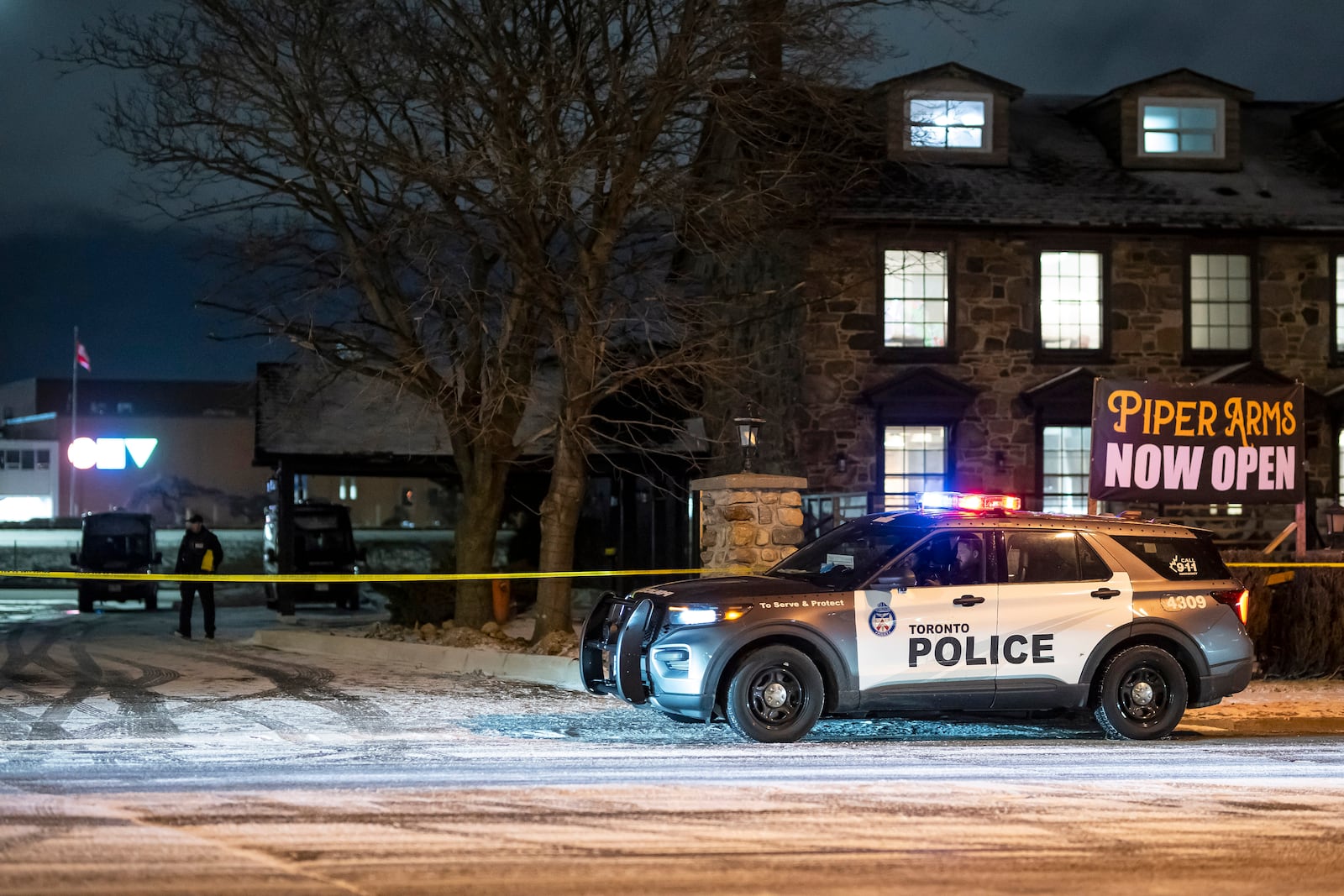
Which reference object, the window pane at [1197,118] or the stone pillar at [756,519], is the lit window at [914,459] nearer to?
the window pane at [1197,118]

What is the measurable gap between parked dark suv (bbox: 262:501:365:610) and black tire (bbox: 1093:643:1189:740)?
20441 mm

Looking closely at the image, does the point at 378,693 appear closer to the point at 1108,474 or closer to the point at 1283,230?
the point at 1108,474

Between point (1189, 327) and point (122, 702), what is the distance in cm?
1670

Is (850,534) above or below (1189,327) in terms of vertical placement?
below

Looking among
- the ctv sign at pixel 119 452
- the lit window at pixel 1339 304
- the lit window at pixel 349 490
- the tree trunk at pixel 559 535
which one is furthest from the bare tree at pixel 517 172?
the lit window at pixel 349 490

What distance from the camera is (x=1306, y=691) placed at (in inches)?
561

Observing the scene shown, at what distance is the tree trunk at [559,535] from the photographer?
17859mm

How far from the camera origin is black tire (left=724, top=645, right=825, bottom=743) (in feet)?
34.7

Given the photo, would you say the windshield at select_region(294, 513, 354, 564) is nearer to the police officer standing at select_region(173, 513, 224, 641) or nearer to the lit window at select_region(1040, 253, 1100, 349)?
the police officer standing at select_region(173, 513, 224, 641)

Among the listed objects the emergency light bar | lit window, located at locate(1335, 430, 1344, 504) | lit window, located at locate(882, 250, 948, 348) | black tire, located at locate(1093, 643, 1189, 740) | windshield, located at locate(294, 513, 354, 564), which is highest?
lit window, located at locate(882, 250, 948, 348)

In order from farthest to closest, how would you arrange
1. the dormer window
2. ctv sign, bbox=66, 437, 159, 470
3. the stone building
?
ctv sign, bbox=66, 437, 159, 470, the dormer window, the stone building

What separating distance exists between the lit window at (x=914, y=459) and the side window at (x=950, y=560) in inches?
455

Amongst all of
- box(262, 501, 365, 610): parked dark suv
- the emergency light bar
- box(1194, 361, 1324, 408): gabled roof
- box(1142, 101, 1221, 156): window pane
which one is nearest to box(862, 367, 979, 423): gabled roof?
box(1194, 361, 1324, 408): gabled roof

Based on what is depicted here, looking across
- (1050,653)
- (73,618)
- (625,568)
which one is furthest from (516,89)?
(73,618)
